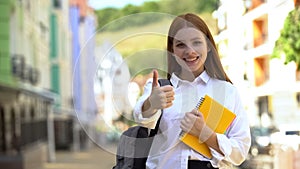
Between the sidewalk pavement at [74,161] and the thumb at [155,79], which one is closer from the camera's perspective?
the thumb at [155,79]

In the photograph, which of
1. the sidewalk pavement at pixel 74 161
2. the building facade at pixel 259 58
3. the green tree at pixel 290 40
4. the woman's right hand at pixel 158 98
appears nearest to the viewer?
the woman's right hand at pixel 158 98

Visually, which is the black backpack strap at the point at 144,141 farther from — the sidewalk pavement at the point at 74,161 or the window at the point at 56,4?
the window at the point at 56,4

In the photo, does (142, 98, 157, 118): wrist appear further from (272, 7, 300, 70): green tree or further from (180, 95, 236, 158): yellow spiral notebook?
(272, 7, 300, 70): green tree

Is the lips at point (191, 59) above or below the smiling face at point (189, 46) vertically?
below

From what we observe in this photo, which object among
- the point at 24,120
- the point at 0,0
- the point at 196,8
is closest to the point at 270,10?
the point at 196,8

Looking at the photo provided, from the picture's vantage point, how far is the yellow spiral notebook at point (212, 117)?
898 mm


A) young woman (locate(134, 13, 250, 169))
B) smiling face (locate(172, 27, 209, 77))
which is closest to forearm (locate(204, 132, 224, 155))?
young woman (locate(134, 13, 250, 169))

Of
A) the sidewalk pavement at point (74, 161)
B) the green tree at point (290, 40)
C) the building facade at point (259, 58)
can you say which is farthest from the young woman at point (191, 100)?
the sidewalk pavement at point (74, 161)

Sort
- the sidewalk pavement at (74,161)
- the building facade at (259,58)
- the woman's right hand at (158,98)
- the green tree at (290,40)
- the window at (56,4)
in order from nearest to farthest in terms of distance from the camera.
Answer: the woman's right hand at (158,98)
the building facade at (259,58)
the green tree at (290,40)
the sidewalk pavement at (74,161)
the window at (56,4)

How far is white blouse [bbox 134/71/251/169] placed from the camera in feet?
2.99

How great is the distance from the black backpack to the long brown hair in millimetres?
27

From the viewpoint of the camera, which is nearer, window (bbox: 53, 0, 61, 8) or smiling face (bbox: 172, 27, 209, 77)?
smiling face (bbox: 172, 27, 209, 77)

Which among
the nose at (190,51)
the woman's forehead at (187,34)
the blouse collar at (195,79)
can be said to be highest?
the woman's forehead at (187,34)

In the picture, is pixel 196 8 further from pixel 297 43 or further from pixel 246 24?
pixel 297 43
